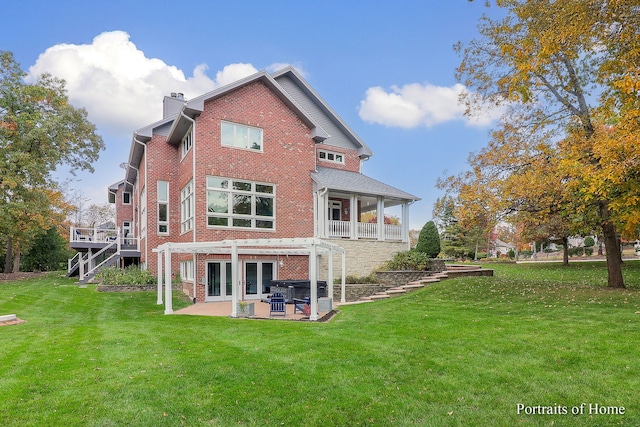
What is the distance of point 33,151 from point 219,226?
58.5ft

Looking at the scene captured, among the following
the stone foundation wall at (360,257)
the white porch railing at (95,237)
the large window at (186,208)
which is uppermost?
the large window at (186,208)

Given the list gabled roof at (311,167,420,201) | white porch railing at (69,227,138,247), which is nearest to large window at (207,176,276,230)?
gabled roof at (311,167,420,201)

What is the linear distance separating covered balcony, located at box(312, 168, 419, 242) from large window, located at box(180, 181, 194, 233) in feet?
18.4

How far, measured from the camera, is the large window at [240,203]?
53.9 feet

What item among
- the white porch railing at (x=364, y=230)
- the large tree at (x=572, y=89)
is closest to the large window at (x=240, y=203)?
the white porch railing at (x=364, y=230)

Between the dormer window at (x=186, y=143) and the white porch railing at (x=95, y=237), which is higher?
the dormer window at (x=186, y=143)

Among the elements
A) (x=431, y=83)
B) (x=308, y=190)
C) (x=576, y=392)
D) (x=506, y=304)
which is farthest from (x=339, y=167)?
(x=576, y=392)

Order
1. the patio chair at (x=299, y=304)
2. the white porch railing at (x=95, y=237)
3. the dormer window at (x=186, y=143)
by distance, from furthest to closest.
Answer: the white porch railing at (x=95, y=237) → the dormer window at (x=186, y=143) → the patio chair at (x=299, y=304)

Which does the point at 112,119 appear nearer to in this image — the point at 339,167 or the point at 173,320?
the point at 339,167

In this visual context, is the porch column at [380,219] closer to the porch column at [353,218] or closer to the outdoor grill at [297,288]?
the porch column at [353,218]

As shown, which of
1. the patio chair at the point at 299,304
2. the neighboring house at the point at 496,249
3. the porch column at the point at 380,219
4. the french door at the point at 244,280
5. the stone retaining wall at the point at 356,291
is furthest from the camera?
the neighboring house at the point at 496,249

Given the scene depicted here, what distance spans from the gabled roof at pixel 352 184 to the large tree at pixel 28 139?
18.2m

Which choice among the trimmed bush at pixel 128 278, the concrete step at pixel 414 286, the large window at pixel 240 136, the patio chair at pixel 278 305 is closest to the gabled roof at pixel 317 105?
the large window at pixel 240 136

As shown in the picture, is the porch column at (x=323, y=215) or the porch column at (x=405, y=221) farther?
the porch column at (x=405, y=221)
